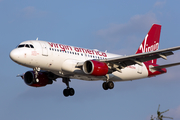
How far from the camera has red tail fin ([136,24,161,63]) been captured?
48750mm

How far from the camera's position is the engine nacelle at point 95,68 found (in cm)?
3653

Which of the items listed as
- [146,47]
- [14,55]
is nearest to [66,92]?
[14,55]

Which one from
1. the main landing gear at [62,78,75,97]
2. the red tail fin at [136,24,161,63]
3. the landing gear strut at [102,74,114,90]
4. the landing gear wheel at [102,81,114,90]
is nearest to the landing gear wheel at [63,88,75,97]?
the main landing gear at [62,78,75,97]

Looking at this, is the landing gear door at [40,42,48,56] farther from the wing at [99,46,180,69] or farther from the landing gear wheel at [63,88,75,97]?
the landing gear wheel at [63,88,75,97]

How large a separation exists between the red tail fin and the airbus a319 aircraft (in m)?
5.72

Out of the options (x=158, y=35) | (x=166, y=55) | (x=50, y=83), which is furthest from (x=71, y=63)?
(x=158, y=35)

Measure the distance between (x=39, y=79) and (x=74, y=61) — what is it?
746 centimetres

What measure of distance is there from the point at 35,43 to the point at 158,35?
22842 millimetres

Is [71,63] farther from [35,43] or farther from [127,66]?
[127,66]

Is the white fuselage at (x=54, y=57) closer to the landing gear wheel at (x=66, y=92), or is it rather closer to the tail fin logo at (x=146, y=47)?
the landing gear wheel at (x=66, y=92)

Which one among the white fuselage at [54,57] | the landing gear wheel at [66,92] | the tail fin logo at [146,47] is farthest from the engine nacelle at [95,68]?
the tail fin logo at [146,47]

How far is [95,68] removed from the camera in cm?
3650

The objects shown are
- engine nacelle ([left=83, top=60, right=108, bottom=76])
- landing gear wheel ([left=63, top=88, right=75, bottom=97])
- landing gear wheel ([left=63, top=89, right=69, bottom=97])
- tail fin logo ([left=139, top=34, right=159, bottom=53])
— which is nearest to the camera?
engine nacelle ([left=83, top=60, right=108, bottom=76])

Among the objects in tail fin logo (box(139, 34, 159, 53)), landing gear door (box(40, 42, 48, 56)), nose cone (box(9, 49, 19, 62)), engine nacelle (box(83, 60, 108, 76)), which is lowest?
engine nacelle (box(83, 60, 108, 76))
